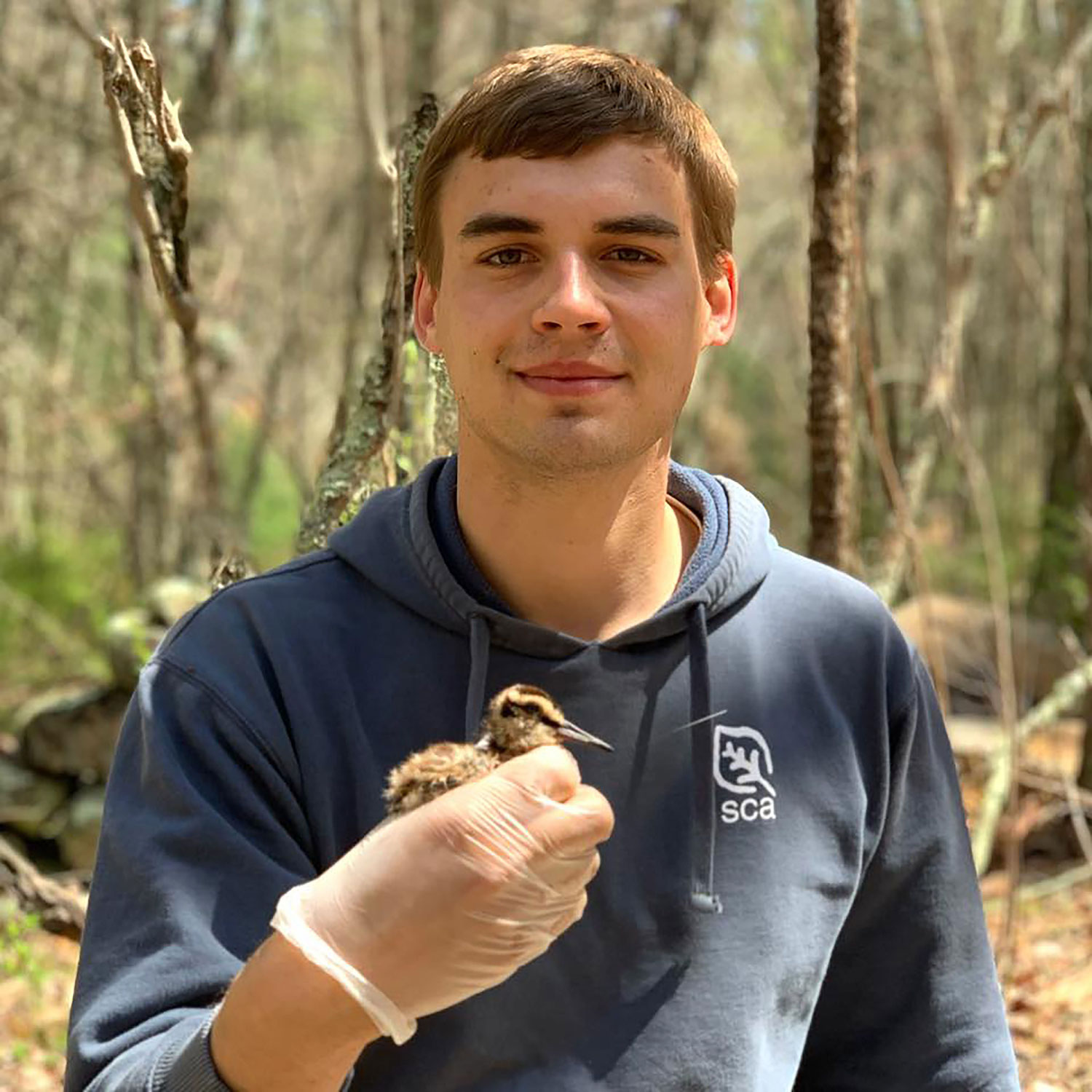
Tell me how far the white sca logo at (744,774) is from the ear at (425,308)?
82 centimetres

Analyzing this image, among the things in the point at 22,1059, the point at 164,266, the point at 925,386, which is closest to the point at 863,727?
the point at 164,266

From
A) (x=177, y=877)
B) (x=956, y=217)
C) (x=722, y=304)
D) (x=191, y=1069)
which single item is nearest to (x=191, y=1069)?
(x=191, y=1069)

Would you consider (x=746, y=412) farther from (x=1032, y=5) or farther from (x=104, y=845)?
(x=104, y=845)

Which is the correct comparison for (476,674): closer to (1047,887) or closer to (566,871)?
(566,871)

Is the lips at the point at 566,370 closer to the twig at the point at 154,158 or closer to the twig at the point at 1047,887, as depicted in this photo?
the twig at the point at 154,158

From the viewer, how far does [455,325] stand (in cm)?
232

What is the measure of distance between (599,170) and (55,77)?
1014 centimetres

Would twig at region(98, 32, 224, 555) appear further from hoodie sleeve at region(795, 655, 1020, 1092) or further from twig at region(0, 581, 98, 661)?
twig at region(0, 581, 98, 661)

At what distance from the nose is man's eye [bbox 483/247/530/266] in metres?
0.07

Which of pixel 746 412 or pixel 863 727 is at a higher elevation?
pixel 863 727

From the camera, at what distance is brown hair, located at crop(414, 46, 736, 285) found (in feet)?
7.39

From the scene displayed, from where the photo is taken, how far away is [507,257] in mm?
2275

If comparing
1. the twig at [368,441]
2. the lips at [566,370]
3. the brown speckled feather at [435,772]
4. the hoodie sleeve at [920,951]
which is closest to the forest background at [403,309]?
the twig at [368,441]

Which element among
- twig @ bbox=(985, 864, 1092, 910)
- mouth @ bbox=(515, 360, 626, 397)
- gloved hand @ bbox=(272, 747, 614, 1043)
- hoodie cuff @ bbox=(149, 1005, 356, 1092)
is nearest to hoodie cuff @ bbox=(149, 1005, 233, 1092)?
hoodie cuff @ bbox=(149, 1005, 356, 1092)
